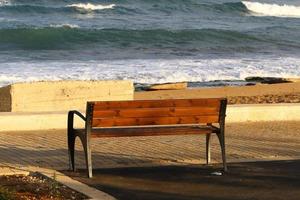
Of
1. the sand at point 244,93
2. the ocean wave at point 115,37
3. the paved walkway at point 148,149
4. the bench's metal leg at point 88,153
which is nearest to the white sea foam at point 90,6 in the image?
the ocean wave at point 115,37

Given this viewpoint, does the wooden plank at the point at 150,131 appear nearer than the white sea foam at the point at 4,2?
Yes

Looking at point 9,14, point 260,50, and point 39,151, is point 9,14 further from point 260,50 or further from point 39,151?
point 39,151

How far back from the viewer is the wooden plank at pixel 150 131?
826cm

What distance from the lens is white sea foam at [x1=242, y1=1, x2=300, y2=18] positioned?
58.9 metres

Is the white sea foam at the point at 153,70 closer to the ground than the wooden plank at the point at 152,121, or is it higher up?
closer to the ground

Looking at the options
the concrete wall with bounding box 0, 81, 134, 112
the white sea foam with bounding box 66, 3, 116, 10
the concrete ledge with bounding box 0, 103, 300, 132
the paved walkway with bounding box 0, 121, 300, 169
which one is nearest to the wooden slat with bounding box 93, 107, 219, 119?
the paved walkway with bounding box 0, 121, 300, 169

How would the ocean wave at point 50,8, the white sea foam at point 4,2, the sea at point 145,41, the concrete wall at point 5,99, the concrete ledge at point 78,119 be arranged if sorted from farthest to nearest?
1. the white sea foam at point 4,2
2. the ocean wave at point 50,8
3. the sea at point 145,41
4. the concrete wall at point 5,99
5. the concrete ledge at point 78,119

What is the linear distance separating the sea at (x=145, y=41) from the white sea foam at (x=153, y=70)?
0.10 ft

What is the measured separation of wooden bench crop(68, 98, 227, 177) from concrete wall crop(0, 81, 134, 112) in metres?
4.61

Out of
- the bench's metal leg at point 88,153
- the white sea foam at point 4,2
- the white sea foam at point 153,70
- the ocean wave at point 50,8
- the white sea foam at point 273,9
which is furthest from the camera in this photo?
the white sea foam at point 273,9

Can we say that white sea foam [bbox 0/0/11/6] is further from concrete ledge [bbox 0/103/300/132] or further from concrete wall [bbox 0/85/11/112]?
concrete ledge [bbox 0/103/300/132]

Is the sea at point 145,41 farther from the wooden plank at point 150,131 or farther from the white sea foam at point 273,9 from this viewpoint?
the wooden plank at point 150,131

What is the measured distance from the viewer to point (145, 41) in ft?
122

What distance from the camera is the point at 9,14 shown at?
46.2 metres
